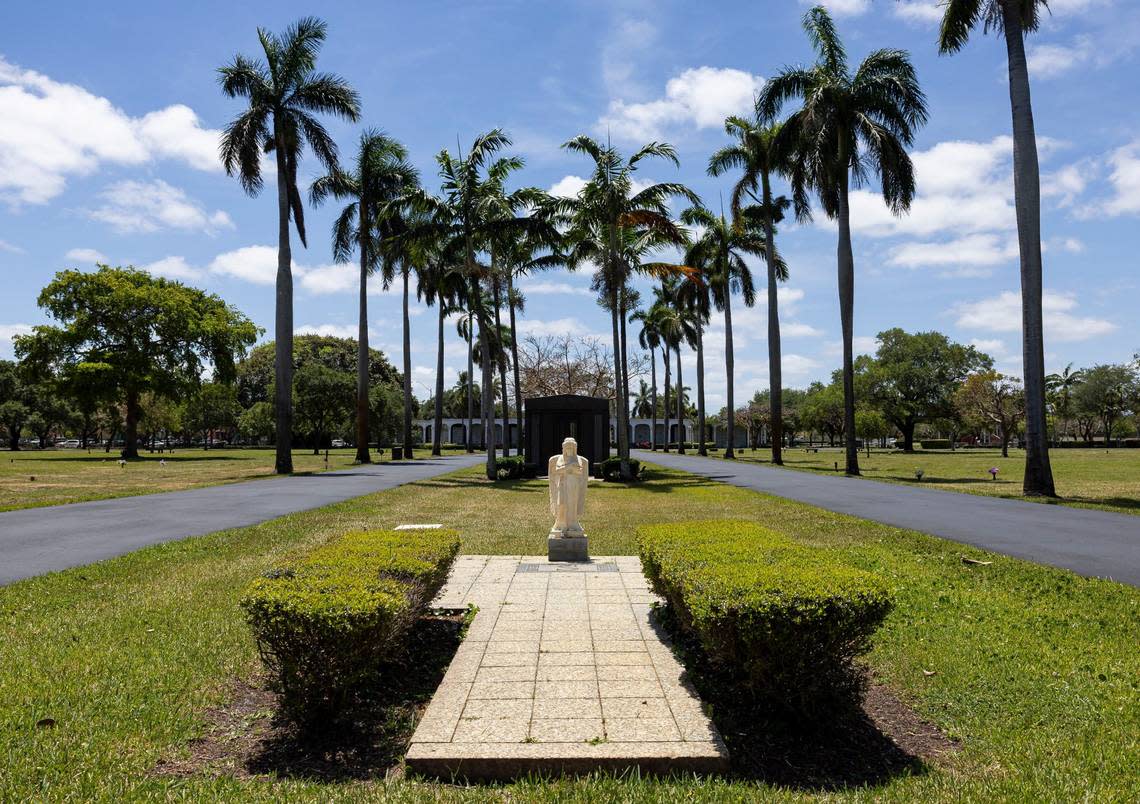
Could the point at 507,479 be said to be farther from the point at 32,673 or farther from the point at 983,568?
the point at 32,673

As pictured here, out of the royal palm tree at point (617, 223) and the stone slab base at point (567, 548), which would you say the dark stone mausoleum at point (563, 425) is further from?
the stone slab base at point (567, 548)

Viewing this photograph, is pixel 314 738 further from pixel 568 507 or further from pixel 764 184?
pixel 764 184

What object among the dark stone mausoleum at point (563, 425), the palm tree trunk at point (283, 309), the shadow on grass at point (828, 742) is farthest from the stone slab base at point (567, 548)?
the palm tree trunk at point (283, 309)

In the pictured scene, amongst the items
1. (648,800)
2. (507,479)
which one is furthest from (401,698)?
(507,479)

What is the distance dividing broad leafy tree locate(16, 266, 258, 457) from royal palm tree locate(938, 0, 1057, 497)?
143 feet

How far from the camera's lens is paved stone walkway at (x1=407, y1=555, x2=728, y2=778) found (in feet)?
12.4

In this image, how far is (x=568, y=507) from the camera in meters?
9.39

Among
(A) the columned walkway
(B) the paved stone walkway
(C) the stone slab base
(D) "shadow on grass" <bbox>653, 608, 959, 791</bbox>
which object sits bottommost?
(D) "shadow on grass" <bbox>653, 608, 959, 791</bbox>

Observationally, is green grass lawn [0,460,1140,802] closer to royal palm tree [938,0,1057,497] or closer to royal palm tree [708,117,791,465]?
royal palm tree [938,0,1057,497]

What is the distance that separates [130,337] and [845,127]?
1652 inches

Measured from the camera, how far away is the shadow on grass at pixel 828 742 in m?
3.85

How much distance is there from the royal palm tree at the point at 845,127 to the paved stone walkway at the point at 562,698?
21.8m

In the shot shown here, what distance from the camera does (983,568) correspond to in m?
8.88

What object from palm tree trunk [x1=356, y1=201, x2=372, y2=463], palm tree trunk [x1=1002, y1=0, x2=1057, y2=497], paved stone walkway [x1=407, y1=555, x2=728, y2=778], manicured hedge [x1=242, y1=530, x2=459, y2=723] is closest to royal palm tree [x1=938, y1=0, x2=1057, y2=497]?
palm tree trunk [x1=1002, y1=0, x2=1057, y2=497]
